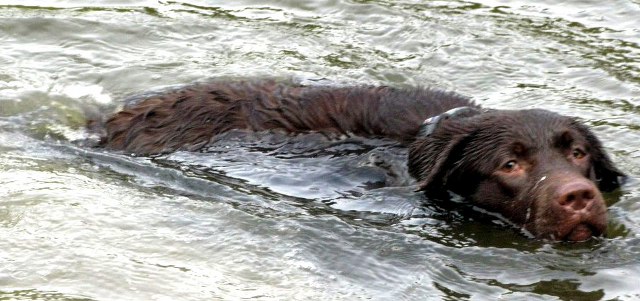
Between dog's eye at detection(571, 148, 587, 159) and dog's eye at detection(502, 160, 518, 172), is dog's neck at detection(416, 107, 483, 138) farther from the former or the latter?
dog's eye at detection(571, 148, 587, 159)

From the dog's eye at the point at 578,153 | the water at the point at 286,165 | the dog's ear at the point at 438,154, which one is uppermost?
the dog's eye at the point at 578,153

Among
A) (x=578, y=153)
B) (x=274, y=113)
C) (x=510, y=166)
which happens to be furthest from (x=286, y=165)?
(x=578, y=153)

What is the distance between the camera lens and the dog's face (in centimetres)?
657

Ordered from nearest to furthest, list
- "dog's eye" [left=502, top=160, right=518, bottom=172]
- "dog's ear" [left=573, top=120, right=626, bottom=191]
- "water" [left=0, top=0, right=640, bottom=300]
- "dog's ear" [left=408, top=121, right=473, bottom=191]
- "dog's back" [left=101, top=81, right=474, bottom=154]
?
"water" [left=0, top=0, right=640, bottom=300]
"dog's eye" [left=502, top=160, right=518, bottom=172]
"dog's ear" [left=408, top=121, right=473, bottom=191]
"dog's ear" [left=573, top=120, right=626, bottom=191]
"dog's back" [left=101, top=81, right=474, bottom=154]

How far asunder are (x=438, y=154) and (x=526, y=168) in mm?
575

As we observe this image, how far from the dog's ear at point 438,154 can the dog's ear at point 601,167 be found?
0.73 meters

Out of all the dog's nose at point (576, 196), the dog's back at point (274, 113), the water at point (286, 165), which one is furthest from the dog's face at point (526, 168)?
the dog's back at point (274, 113)

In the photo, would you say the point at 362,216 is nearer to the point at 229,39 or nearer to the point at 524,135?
the point at 524,135

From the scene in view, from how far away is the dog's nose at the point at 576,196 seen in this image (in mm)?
6473

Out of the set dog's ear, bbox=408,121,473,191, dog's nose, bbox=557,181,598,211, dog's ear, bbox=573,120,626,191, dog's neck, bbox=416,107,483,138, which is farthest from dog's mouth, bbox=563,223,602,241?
dog's neck, bbox=416,107,483,138

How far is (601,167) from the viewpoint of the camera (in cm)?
742

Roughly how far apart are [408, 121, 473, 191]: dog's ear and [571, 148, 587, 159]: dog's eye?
624mm

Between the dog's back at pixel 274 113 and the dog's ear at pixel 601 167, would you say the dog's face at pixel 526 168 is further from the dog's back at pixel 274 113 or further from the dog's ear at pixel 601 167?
the dog's back at pixel 274 113

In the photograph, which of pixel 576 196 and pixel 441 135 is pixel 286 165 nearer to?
pixel 441 135
